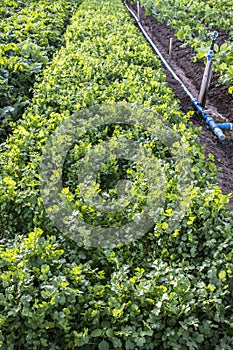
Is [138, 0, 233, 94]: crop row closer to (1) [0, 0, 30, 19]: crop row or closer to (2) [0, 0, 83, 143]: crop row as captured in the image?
(2) [0, 0, 83, 143]: crop row

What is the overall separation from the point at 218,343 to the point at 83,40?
5398 millimetres

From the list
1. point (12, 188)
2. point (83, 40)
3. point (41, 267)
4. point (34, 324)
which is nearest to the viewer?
point (34, 324)

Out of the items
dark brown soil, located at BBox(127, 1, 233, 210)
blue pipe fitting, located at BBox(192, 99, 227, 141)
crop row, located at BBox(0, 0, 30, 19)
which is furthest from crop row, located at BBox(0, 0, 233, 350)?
crop row, located at BBox(0, 0, 30, 19)

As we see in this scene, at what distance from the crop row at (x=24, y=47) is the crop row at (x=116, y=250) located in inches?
36.9

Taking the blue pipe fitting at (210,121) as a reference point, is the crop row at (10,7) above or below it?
above

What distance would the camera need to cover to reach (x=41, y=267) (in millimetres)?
2699

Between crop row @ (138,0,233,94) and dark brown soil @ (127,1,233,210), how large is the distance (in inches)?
10.4

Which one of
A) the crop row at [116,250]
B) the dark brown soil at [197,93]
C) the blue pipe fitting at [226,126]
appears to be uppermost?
the crop row at [116,250]

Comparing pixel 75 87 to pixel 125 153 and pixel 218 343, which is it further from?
pixel 218 343

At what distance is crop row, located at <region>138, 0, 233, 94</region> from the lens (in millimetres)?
6557

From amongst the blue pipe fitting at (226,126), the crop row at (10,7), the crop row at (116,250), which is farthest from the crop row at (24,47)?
the blue pipe fitting at (226,126)

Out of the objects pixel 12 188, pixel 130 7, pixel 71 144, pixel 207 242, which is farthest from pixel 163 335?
pixel 130 7

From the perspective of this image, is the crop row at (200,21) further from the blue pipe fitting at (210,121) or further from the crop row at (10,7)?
the crop row at (10,7)

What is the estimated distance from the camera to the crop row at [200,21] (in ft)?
21.5
